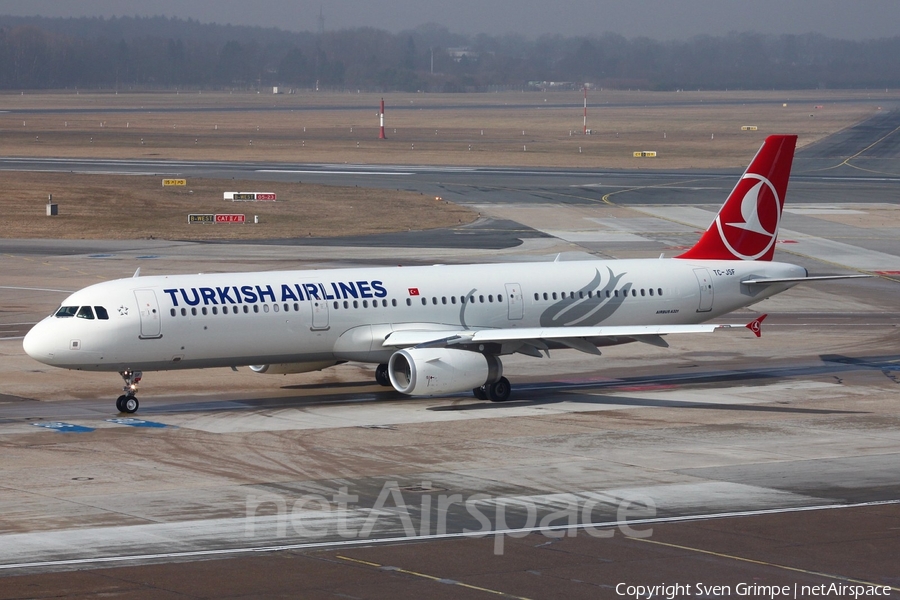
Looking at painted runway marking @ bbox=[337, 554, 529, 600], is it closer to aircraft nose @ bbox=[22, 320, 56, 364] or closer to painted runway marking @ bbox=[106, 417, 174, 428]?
painted runway marking @ bbox=[106, 417, 174, 428]

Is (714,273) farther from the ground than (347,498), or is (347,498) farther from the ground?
(714,273)

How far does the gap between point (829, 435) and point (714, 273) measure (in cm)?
1156

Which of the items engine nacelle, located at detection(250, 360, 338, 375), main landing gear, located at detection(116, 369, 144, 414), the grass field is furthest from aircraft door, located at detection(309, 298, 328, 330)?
the grass field

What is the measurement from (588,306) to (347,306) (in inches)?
353

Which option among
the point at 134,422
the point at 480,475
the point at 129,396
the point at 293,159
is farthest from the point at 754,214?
the point at 293,159

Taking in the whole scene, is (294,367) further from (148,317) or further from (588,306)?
(588,306)

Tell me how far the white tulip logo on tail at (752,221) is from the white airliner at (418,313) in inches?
2.1

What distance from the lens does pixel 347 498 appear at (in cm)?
2966

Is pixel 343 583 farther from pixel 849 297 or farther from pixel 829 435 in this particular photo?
pixel 849 297

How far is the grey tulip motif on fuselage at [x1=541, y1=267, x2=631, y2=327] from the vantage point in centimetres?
4525

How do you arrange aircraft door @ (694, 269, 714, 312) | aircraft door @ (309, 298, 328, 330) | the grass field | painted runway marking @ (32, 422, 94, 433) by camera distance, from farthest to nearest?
the grass field → aircraft door @ (694, 269, 714, 312) → aircraft door @ (309, 298, 328, 330) → painted runway marking @ (32, 422, 94, 433)

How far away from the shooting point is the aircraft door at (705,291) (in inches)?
1855

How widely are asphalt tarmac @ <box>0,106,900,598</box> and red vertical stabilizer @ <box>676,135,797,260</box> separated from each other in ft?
14.6

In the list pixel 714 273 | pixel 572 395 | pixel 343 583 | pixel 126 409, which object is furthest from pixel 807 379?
pixel 343 583
